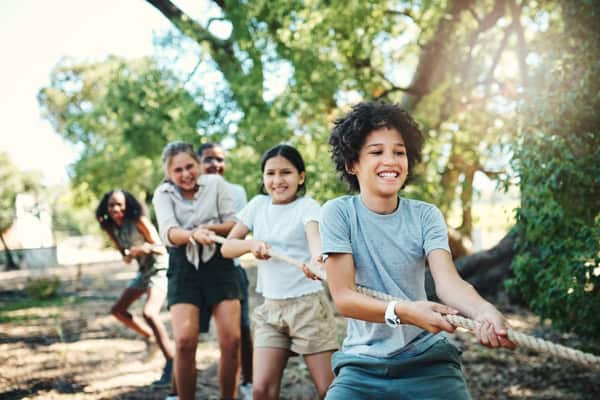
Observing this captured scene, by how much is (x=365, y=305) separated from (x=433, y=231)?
0.41 m

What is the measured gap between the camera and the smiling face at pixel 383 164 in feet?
7.29

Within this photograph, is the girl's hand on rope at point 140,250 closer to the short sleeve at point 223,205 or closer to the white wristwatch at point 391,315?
the short sleeve at point 223,205

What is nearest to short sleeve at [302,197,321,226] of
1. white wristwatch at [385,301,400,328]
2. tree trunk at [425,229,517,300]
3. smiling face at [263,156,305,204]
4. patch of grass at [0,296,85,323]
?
smiling face at [263,156,305,204]

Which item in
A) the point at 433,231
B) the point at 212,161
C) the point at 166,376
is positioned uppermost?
the point at 212,161

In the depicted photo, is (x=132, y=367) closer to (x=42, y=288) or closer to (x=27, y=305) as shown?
(x=27, y=305)

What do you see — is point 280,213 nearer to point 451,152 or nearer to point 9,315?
point 451,152

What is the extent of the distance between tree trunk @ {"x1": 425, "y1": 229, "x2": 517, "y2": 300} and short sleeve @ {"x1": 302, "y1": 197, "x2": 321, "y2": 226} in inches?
227

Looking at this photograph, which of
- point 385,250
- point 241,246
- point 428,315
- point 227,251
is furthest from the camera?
point 227,251

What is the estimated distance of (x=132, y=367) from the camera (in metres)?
5.77

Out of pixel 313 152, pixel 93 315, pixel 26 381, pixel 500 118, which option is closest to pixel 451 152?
pixel 500 118

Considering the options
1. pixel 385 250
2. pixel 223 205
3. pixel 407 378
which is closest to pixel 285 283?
pixel 223 205

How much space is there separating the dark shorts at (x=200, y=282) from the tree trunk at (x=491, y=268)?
221 inches

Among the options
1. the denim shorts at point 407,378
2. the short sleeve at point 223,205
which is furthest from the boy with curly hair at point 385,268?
the short sleeve at point 223,205

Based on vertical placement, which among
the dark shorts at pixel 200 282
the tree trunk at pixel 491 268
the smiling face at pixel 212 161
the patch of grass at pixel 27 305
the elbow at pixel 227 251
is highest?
the smiling face at pixel 212 161
